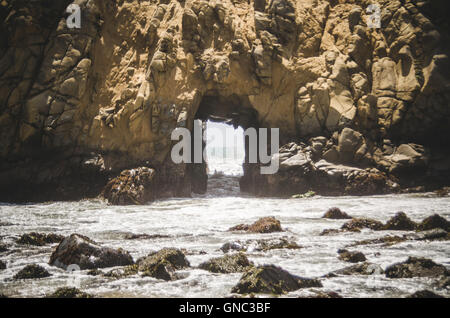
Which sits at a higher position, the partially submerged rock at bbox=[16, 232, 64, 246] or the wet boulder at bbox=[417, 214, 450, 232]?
the wet boulder at bbox=[417, 214, 450, 232]

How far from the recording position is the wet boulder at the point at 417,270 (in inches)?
182

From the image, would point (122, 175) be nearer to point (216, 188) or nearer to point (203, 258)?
point (216, 188)

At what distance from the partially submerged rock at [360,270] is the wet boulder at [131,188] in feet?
39.1

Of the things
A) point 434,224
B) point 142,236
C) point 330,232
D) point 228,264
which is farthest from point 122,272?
point 434,224

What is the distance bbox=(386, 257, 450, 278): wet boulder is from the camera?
4.62 m

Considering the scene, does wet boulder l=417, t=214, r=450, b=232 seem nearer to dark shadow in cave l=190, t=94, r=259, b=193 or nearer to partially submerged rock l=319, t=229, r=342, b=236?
partially submerged rock l=319, t=229, r=342, b=236

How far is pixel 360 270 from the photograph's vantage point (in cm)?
495

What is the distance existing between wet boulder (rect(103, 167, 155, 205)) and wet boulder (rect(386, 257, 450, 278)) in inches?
489

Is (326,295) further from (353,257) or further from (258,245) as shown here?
(258,245)

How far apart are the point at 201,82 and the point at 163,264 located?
47.5 ft

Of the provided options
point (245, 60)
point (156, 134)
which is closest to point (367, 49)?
point (245, 60)

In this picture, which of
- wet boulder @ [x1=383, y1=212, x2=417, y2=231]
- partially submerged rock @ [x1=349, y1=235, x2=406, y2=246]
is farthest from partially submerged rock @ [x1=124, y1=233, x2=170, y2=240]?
wet boulder @ [x1=383, y1=212, x2=417, y2=231]

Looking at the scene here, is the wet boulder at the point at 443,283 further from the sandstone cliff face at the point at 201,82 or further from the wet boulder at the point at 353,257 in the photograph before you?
the sandstone cliff face at the point at 201,82
